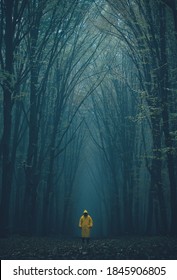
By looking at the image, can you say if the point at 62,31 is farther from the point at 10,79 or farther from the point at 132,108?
the point at 132,108

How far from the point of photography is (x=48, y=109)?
2144 cm

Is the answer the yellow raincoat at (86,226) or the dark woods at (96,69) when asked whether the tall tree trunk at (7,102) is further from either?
the yellow raincoat at (86,226)

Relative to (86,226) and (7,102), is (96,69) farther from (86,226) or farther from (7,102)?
(86,226)

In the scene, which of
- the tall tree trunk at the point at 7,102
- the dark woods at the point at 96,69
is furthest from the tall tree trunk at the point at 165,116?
the tall tree trunk at the point at 7,102

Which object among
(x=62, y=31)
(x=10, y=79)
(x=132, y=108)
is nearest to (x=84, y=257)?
(x=10, y=79)

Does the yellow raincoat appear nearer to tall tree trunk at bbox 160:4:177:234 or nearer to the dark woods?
the dark woods

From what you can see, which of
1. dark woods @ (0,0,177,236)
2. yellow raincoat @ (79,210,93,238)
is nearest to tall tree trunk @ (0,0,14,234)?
dark woods @ (0,0,177,236)

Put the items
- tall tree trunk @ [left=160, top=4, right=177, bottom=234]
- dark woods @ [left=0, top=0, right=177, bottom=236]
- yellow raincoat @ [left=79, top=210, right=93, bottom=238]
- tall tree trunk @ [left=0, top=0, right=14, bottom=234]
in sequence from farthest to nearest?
tall tree trunk @ [left=160, top=4, right=177, bottom=234] < yellow raincoat @ [left=79, top=210, right=93, bottom=238] < dark woods @ [left=0, top=0, right=177, bottom=236] < tall tree trunk @ [left=0, top=0, right=14, bottom=234]

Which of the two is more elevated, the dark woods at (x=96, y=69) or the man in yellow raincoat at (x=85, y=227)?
the dark woods at (x=96, y=69)

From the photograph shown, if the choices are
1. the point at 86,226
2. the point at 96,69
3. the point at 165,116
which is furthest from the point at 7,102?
the point at 96,69

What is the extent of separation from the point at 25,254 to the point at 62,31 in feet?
32.3

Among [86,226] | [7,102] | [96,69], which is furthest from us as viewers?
[96,69]

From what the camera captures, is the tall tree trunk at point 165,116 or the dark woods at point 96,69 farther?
the tall tree trunk at point 165,116

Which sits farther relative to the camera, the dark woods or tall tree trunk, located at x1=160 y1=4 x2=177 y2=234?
tall tree trunk, located at x1=160 y1=4 x2=177 y2=234
